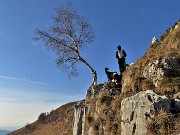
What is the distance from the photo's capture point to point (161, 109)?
12.0m

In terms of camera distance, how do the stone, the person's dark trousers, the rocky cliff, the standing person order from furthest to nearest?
1. the person's dark trousers
2. the standing person
3. the stone
4. the rocky cliff

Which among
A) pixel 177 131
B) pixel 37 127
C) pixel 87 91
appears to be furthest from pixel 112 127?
pixel 37 127

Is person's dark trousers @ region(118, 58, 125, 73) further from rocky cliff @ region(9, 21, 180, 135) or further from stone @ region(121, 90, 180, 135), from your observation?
stone @ region(121, 90, 180, 135)

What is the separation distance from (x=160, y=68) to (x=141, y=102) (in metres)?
7.17

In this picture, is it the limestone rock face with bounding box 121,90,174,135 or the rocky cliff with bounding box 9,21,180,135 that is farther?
the limestone rock face with bounding box 121,90,174,135

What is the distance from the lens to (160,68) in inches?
765

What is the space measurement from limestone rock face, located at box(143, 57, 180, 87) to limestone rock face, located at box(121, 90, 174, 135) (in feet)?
19.8

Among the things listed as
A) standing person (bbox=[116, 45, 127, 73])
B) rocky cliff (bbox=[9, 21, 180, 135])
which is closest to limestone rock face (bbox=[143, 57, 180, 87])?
rocky cliff (bbox=[9, 21, 180, 135])

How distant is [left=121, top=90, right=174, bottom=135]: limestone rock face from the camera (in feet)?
39.8

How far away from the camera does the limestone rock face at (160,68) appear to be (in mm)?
19181

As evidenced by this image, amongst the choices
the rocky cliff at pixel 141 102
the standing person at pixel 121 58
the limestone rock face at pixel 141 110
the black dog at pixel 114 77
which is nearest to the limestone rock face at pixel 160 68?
the rocky cliff at pixel 141 102

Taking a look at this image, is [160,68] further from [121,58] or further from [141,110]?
[141,110]

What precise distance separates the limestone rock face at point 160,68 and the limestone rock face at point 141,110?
603 centimetres

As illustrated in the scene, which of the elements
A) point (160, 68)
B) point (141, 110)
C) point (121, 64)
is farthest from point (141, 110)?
point (121, 64)
